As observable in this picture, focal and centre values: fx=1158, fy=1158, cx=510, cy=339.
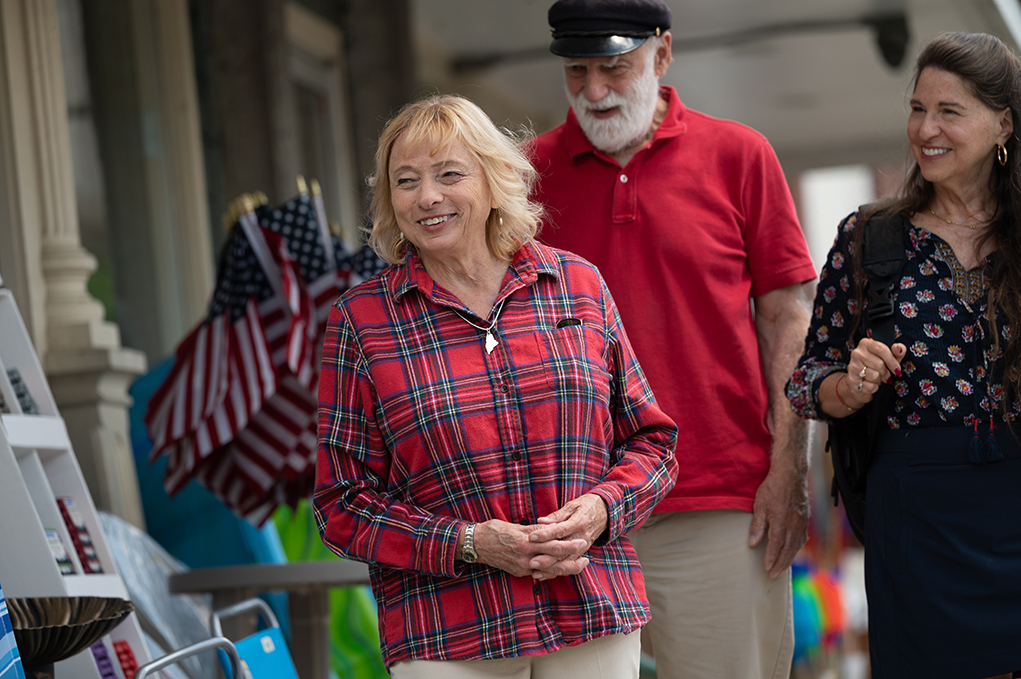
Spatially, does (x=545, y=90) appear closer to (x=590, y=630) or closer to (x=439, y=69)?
(x=439, y=69)

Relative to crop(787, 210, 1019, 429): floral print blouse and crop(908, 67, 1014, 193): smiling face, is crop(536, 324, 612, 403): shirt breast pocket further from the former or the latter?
crop(908, 67, 1014, 193): smiling face

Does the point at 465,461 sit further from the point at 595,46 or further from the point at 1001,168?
the point at 1001,168

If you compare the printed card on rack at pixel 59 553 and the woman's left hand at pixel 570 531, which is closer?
the woman's left hand at pixel 570 531

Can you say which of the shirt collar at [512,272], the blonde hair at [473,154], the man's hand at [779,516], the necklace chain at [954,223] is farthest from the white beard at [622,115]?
the man's hand at [779,516]

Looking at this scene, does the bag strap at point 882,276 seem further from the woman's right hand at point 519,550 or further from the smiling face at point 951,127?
the woman's right hand at point 519,550

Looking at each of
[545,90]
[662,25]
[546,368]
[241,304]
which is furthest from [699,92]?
[546,368]

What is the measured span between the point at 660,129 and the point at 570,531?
1.15 meters

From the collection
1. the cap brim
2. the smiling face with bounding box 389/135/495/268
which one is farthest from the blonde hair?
the cap brim

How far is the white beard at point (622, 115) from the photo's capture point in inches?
104

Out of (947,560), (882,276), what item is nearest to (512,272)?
(882,276)

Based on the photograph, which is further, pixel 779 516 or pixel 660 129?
pixel 660 129

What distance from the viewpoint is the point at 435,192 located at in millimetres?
2049

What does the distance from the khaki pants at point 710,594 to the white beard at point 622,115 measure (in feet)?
2.83

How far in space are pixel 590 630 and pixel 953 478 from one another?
78cm
